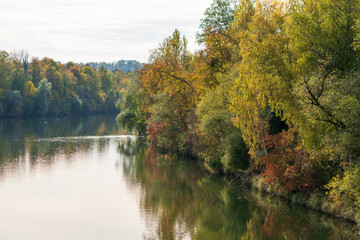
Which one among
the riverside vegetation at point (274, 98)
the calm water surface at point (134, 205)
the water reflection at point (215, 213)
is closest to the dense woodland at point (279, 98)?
the riverside vegetation at point (274, 98)

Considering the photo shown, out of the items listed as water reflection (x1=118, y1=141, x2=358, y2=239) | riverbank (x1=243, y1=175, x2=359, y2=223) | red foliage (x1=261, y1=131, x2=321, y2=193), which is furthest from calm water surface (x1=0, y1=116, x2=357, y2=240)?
red foliage (x1=261, y1=131, x2=321, y2=193)

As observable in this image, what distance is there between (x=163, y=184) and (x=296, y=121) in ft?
46.0

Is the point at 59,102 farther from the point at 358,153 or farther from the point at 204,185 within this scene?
the point at 358,153

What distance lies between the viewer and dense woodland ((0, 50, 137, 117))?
92000 millimetres

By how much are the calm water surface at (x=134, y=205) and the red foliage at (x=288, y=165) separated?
1.35 meters

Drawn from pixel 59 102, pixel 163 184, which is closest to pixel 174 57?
pixel 163 184

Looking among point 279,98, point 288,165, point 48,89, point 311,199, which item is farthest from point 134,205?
Result: point 48,89

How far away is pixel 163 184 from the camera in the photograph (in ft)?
108

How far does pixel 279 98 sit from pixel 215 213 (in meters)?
8.02

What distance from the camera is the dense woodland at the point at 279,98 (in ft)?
61.3

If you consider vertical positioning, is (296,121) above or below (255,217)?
above

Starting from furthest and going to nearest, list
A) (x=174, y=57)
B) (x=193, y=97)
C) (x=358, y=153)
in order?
(x=174, y=57) → (x=193, y=97) → (x=358, y=153)

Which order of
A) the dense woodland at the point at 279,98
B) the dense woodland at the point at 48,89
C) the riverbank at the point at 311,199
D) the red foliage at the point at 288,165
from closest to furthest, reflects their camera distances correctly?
1. the dense woodland at the point at 279,98
2. the riverbank at the point at 311,199
3. the red foliage at the point at 288,165
4. the dense woodland at the point at 48,89

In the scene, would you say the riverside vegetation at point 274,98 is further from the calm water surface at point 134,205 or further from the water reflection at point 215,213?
the calm water surface at point 134,205
